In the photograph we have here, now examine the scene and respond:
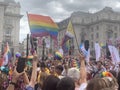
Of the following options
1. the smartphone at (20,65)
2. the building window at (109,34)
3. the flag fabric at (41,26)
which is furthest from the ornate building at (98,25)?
the smartphone at (20,65)

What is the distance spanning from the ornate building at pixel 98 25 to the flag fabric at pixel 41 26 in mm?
64797

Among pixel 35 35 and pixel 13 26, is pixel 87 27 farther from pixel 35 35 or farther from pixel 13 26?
pixel 35 35

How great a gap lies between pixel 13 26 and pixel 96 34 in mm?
23133

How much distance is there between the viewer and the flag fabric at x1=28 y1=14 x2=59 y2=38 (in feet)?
36.2

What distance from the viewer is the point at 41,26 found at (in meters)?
11.4

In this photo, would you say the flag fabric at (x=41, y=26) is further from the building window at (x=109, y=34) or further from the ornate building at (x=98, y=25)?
the building window at (x=109, y=34)

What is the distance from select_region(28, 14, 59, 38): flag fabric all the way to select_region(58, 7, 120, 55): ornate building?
64.8 meters

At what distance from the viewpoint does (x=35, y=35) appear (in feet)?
36.0

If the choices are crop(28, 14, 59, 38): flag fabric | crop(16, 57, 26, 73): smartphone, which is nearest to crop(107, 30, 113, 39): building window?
crop(28, 14, 59, 38): flag fabric

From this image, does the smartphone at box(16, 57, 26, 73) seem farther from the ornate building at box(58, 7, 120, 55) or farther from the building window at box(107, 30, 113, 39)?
the building window at box(107, 30, 113, 39)

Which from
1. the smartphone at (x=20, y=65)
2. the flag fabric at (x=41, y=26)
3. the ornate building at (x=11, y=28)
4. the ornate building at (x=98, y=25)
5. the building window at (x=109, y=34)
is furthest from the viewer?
the building window at (x=109, y=34)

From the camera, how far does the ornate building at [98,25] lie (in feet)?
267

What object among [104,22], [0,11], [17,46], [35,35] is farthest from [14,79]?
[104,22]

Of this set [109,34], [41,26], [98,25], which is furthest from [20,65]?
[98,25]
